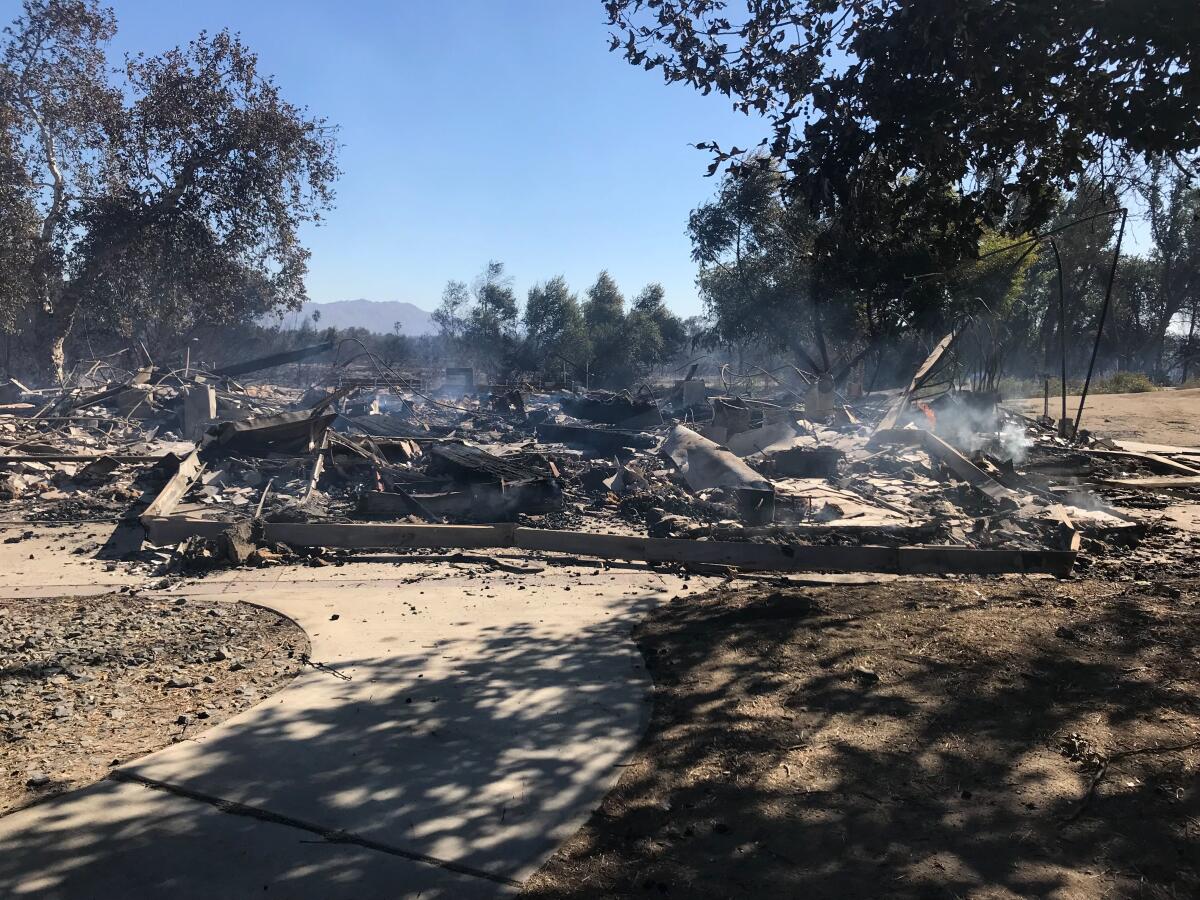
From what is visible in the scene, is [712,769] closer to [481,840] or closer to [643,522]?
[481,840]

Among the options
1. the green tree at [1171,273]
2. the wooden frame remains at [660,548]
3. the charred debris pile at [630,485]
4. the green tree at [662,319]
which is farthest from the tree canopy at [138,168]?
the green tree at [1171,273]

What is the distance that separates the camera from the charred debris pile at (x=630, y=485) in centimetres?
737

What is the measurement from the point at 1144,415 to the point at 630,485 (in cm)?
1607

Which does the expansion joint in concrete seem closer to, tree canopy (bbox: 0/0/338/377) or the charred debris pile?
the charred debris pile

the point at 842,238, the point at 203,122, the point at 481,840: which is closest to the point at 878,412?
the point at 842,238

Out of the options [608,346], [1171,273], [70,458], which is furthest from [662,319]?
[70,458]

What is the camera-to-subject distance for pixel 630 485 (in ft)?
38.0

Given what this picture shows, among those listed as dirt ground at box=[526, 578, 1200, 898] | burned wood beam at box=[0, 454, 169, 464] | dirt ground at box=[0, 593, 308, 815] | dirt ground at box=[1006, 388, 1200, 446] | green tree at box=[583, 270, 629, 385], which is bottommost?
dirt ground at box=[0, 593, 308, 815]

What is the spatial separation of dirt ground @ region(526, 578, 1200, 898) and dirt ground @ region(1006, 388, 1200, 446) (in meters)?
15.1

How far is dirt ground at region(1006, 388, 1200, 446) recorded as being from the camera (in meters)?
17.1

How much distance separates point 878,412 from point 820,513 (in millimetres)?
9528

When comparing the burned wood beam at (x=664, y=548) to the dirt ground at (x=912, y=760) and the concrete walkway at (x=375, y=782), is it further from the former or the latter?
the concrete walkway at (x=375, y=782)

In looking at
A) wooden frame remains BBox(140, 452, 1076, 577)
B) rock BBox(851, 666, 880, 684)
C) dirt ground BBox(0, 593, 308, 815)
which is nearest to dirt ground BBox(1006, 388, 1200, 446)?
wooden frame remains BBox(140, 452, 1076, 577)

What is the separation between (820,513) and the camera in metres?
9.59
